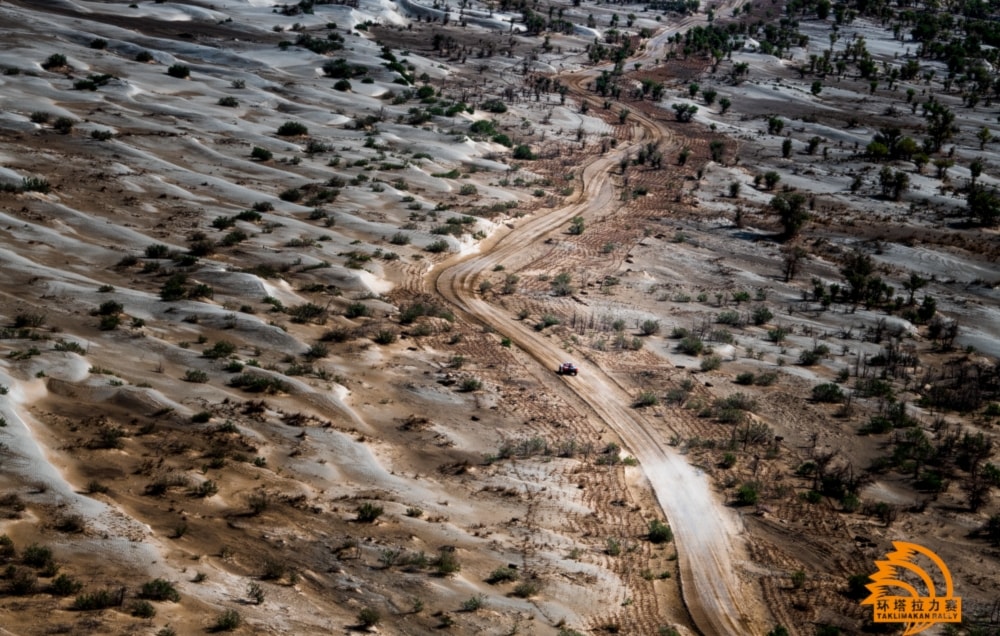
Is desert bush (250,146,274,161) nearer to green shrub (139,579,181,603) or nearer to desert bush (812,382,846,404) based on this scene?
desert bush (812,382,846,404)

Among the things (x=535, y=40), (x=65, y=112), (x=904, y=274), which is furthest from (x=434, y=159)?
(x=535, y=40)

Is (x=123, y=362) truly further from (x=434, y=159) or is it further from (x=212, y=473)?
(x=434, y=159)

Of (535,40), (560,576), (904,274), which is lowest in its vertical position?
(560,576)

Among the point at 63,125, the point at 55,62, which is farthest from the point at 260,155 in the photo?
the point at 55,62

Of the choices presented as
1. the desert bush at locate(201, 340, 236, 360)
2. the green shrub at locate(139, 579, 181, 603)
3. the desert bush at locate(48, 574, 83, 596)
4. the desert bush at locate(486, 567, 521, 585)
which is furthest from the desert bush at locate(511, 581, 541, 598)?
the desert bush at locate(201, 340, 236, 360)

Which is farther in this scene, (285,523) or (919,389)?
(919,389)

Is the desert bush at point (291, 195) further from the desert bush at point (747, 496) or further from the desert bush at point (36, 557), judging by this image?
the desert bush at point (36, 557)

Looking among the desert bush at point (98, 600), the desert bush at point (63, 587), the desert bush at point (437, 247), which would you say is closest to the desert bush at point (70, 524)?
the desert bush at point (63, 587)

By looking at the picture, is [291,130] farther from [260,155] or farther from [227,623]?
[227,623]
